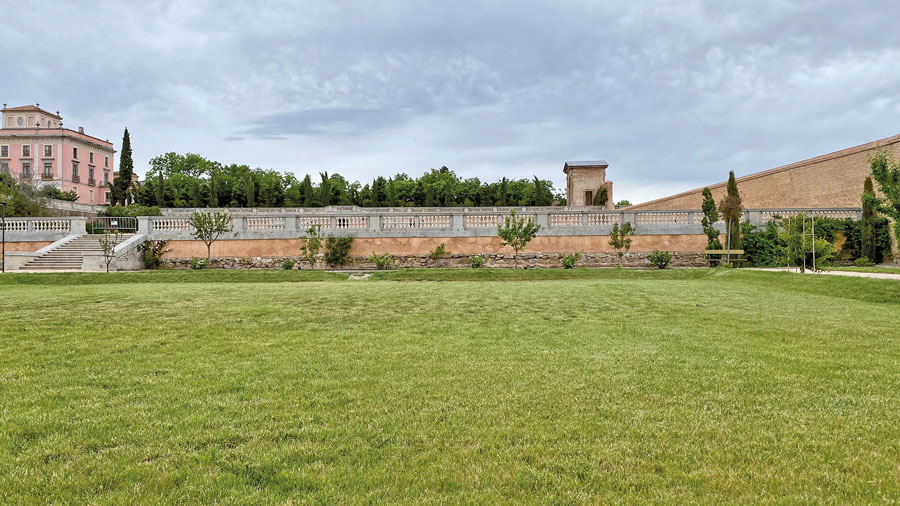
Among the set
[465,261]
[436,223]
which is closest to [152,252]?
[436,223]

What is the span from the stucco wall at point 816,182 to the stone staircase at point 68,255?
35.4 meters

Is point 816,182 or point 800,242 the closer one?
point 800,242

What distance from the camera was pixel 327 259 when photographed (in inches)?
948

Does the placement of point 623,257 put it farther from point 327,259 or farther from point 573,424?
point 573,424

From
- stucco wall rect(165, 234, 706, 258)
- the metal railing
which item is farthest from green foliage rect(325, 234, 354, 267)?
the metal railing

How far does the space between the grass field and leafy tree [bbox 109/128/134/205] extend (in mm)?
53477

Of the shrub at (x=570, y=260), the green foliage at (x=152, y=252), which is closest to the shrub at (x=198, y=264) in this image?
the green foliage at (x=152, y=252)

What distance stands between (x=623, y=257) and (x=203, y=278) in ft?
61.9

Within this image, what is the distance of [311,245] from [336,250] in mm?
1211

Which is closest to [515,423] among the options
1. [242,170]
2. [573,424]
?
[573,424]

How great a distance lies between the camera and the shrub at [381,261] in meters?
23.4

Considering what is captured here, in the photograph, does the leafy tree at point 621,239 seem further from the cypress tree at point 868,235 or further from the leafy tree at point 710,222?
the cypress tree at point 868,235

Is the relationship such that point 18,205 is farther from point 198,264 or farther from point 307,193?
point 307,193

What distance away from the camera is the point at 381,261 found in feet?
76.5
